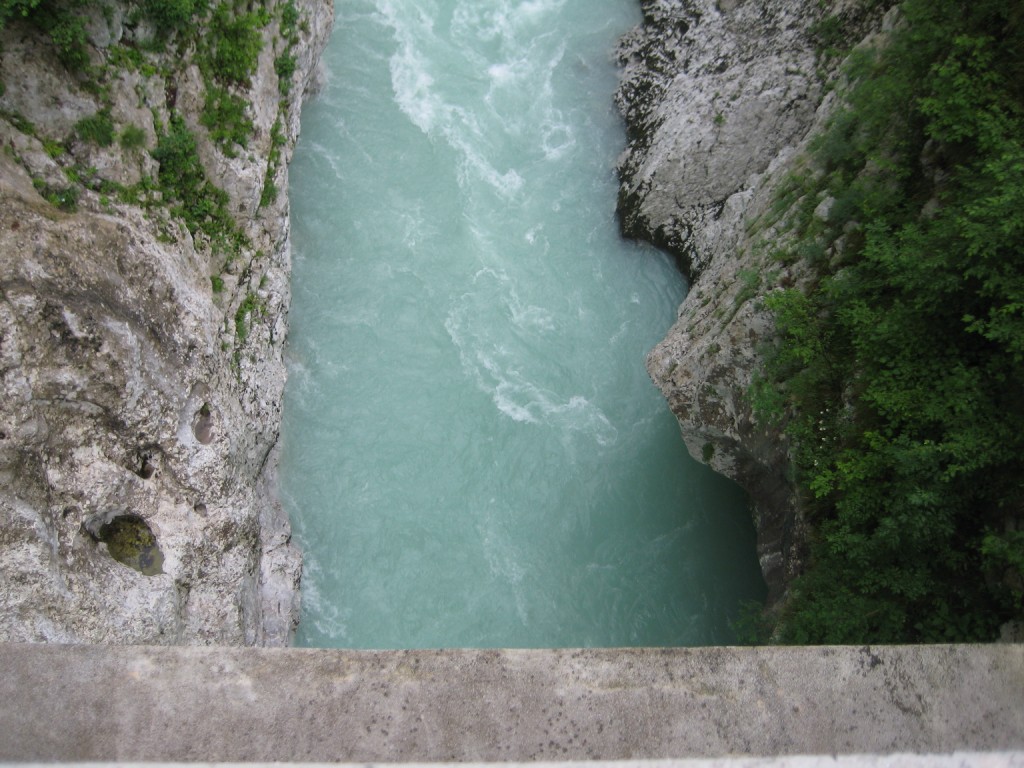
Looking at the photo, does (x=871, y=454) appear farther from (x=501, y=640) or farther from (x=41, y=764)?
(x=41, y=764)

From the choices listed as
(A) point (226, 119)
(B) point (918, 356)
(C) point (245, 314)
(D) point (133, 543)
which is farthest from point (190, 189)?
(B) point (918, 356)

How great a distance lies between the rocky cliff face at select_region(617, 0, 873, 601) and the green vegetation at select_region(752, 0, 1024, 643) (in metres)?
0.59

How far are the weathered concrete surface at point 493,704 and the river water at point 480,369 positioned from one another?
17.0 ft

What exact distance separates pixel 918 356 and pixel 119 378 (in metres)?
7.25

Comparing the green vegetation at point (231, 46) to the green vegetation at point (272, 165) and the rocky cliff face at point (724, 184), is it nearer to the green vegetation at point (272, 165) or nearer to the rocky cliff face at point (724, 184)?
the green vegetation at point (272, 165)

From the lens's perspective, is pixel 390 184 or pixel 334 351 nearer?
pixel 334 351

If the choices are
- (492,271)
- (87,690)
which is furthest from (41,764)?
(492,271)

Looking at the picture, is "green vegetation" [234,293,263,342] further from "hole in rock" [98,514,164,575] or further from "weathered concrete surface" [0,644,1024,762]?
"weathered concrete surface" [0,644,1024,762]

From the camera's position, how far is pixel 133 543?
286 inches

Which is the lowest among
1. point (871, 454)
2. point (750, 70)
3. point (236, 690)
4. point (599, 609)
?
point (599, 609)

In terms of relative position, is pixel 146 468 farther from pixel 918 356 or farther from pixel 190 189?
pixel 918 356

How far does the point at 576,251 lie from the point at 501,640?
6.07 meters

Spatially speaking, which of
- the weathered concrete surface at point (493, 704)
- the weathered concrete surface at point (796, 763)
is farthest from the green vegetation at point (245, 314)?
the weathered concrete surface at point (796, 763)

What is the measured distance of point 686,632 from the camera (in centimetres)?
955
